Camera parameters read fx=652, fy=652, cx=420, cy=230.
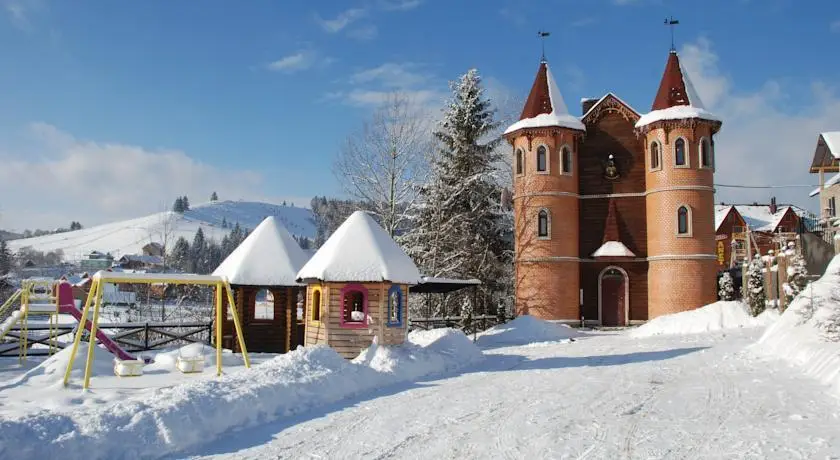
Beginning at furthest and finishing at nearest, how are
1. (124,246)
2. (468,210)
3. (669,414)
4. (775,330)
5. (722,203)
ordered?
(124,246)
(722,203)
(468,210)
(775,330)
(669,414)

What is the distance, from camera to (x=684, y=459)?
23.9 feet

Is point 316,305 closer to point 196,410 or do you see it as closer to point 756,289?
point 196,410

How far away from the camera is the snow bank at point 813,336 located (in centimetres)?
1226

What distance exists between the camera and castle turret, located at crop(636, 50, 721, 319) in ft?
92.7

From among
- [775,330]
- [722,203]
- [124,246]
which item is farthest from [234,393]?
[124,246]

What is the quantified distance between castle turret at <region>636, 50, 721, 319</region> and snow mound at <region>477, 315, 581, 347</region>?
5.31 m

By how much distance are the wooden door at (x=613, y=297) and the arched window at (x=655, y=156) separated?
5.05 metres

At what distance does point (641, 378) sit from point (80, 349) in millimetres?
12675

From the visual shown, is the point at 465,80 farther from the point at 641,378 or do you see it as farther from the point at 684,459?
the point at 684,459

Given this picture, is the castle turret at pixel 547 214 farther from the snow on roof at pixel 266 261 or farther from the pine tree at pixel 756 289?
the snow on roof at pixel 266 261

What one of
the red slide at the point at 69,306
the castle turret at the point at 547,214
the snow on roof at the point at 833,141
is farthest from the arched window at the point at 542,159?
the red slide at the point at 69,306

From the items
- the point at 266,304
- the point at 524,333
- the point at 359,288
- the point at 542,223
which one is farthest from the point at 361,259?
the point at 542,223

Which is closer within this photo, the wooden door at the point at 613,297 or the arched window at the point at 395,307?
the arched window at the point at 395,307

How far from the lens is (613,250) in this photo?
97.9 feet
